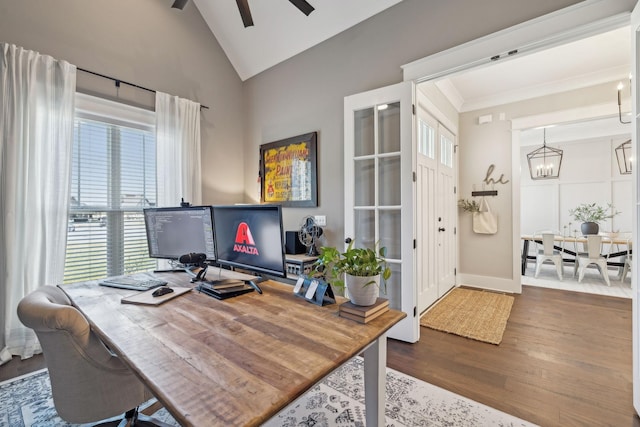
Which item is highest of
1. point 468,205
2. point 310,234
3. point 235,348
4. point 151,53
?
point 151,53

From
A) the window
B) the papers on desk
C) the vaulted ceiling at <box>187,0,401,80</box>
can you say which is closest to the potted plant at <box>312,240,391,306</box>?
the papers on desk

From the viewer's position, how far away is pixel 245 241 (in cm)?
157

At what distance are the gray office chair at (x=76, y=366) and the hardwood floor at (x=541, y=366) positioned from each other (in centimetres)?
157

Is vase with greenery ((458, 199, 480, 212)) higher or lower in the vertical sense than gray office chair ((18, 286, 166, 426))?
higher

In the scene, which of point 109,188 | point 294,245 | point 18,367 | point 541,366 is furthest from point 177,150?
point 541,366

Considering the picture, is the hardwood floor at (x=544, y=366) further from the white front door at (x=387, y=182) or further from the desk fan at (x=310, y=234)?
the desk fan at (x=310, y=234)

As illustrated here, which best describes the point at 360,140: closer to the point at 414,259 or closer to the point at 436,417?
the point at 414,259

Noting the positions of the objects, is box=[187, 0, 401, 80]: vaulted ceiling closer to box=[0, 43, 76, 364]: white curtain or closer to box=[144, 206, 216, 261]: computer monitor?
box=[0, 43, 76, 364]: white curtain

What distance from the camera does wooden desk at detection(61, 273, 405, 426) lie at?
0.67 metres

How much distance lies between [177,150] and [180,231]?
1.53 metres

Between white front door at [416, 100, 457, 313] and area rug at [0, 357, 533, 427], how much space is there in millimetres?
1246

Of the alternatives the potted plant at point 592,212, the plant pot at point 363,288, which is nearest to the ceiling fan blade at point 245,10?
the plant pot at point 363,288

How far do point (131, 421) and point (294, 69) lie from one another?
341cm

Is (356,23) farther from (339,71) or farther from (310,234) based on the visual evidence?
(310,234)
